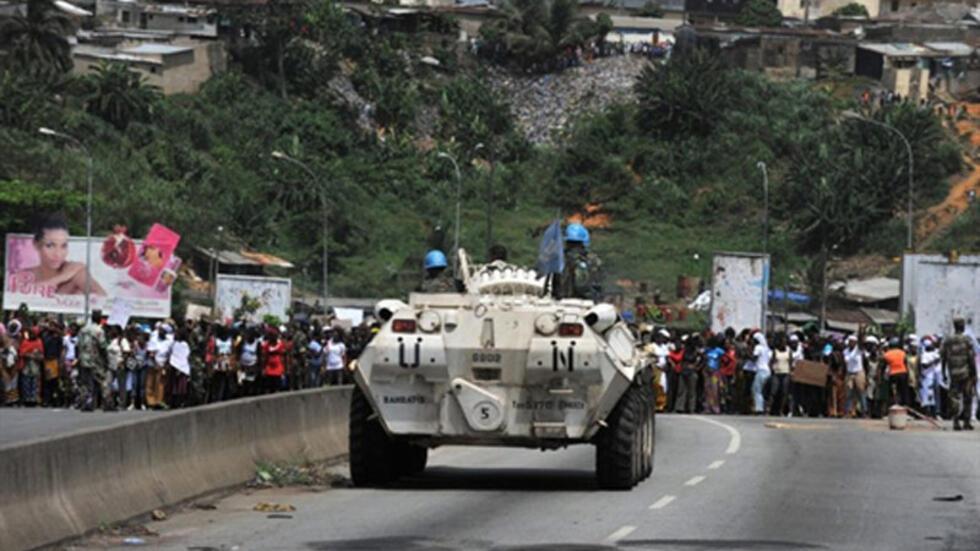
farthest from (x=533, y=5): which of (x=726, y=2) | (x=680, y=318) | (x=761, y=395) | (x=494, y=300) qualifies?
(x=494, y=300)

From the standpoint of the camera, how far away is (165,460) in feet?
68.2

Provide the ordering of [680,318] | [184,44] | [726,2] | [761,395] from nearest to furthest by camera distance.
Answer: [761,395]
[680,318]
[184,44]
[726,2]

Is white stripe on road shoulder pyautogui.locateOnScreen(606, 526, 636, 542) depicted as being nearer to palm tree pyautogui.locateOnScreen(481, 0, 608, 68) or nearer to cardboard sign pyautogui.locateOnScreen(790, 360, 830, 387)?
cardboard sign pyautogui.locateOnScreen(790, 360, 830, 387)

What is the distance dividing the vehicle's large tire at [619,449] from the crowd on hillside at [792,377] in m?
22.5

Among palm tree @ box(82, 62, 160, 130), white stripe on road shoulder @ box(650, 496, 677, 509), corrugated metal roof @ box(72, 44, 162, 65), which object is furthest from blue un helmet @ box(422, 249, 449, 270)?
corrugated metal roof @ box(72, 44, 162, 65)

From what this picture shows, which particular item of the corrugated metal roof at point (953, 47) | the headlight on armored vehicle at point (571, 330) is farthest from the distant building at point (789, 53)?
the headlight on armored vehicle at point (571, 330)

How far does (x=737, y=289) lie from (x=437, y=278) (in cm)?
3846

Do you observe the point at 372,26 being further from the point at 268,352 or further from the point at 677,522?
the point at 677,522

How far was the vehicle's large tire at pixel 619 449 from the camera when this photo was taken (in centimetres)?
2317

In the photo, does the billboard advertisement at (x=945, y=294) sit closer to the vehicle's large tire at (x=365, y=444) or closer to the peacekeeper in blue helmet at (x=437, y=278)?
the peacekeeper in blue helmet at (x=437, y=278)

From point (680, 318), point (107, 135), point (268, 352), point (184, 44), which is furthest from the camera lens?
point (184, 44)

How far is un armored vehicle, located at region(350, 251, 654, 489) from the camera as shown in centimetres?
2297

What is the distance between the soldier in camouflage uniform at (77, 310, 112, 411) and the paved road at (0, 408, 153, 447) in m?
0.37

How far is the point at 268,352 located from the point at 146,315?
64.1ft
